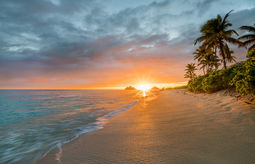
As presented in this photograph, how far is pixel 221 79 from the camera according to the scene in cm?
847

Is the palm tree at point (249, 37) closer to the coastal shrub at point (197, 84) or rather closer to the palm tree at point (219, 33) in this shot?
the palm tree at point (219, 33)

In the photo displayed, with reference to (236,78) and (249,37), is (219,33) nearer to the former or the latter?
(249,37)

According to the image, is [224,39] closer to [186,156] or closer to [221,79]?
[221,79]

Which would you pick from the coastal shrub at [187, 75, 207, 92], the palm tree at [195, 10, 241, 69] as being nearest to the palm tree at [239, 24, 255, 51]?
the palm tree at [195, 10, 241, 69]

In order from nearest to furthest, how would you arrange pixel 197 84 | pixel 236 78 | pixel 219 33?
pixel 236 78 < pixel 197 84 < pixel 219 33

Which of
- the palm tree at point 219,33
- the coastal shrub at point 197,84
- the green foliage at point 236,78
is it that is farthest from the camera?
the palm tree at point 219,33

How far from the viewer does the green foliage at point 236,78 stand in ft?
12.5

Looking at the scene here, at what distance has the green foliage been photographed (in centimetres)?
380

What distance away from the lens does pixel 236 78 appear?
461 centimetres

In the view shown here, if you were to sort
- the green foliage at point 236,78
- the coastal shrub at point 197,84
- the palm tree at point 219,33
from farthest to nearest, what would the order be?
the palm tree at point 219,33 < the coastal shrub at point 197,84 < the green foliage at point 236,78

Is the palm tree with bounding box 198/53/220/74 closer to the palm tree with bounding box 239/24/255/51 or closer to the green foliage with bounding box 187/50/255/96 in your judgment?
the palm tree with bounding box 239/24/255/51

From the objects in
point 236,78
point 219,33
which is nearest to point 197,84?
point 236,78

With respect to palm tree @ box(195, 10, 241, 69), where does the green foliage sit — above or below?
below

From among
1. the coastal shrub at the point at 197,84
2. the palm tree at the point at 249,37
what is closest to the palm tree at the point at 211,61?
the palm tree at the point at 249,37
